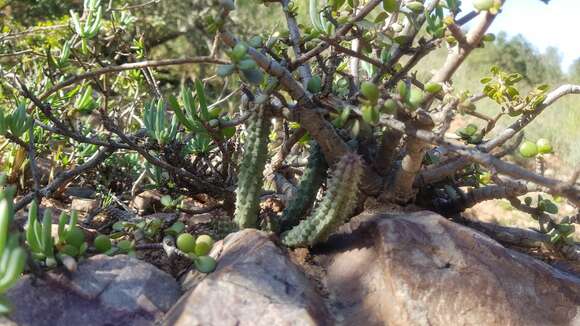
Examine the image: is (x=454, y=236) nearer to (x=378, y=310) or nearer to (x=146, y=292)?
(x=378, y=310)

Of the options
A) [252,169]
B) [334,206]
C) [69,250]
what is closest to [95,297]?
[69,250]

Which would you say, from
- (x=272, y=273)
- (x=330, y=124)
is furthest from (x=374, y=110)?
(x=272, y=273)

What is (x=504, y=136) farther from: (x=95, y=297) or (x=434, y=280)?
(x=95, y=297)

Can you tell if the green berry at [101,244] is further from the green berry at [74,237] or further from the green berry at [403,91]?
the green berry at [403,91]

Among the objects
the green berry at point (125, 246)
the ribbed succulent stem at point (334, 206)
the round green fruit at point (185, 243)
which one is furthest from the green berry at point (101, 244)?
the ribbed succulent stem at point (334, 206)

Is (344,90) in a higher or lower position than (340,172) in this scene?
higher

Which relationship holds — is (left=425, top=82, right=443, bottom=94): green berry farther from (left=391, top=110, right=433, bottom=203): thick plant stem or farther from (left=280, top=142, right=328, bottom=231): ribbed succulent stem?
(left=280, top=142, right=328, bottom=231): ribbed succulent stem

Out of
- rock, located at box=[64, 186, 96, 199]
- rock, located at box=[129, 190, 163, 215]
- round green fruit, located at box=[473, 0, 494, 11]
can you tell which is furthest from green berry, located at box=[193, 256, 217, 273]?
rock, located at box=[64, 186, 96, 199]
